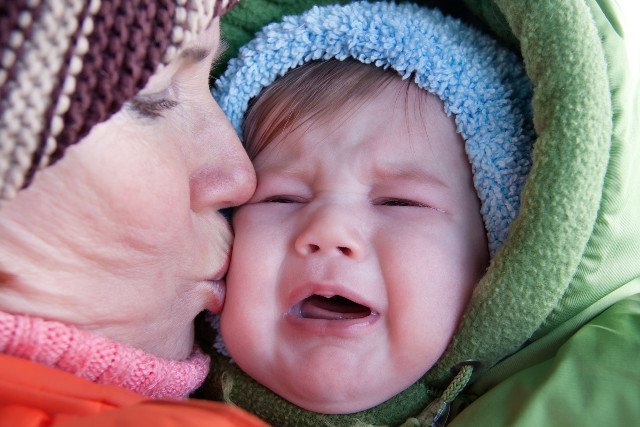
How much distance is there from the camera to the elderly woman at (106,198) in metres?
0.69

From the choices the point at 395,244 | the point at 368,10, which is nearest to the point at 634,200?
the point at 395,244

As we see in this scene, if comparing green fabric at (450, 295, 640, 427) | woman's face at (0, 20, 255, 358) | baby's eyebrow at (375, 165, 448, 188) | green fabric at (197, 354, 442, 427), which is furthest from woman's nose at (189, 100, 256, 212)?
green fabric at (450, 295, 640, 427)

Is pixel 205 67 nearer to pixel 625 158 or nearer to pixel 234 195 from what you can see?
pixel 234 195

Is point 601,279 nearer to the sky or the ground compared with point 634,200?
nearer to the ground

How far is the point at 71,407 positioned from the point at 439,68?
2.59ft

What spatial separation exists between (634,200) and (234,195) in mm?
662

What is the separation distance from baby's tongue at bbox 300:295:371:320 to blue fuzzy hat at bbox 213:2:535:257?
0.25 metres

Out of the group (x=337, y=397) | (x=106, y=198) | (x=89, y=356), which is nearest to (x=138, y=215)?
(x=106, y=198)

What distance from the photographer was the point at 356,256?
3.51 feet

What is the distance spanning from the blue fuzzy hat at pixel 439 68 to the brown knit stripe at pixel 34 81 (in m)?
0.63

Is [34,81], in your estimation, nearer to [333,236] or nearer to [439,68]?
[333,236]

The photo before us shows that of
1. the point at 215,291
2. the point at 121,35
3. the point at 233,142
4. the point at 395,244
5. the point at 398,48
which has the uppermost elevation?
the point at 121,35

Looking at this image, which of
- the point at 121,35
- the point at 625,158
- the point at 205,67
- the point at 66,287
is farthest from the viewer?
the point at 625,158

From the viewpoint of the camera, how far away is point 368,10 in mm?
1289
